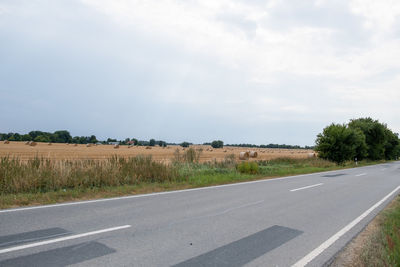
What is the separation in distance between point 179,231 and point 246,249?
1307 millimetres

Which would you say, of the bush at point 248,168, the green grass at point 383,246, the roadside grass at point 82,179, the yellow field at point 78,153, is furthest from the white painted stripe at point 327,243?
the bush at point 248,168

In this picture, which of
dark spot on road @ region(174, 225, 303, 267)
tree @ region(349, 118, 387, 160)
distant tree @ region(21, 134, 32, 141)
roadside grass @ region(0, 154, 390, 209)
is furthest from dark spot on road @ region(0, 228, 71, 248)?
distant tree @ region(21, 134, 32, 141)

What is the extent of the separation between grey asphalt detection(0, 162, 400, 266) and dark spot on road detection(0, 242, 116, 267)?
0.01 m

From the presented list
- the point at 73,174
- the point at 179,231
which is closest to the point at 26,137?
the point at 73,174

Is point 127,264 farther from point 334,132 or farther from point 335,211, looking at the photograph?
point 334,132

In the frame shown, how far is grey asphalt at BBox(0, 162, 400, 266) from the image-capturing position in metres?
3.77

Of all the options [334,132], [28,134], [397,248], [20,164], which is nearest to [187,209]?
[397,248]

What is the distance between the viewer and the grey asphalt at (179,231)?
3.77m

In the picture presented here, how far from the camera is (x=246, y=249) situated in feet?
14.0

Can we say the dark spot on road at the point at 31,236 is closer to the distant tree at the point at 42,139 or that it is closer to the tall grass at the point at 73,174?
the tall grass at the point at 73,174

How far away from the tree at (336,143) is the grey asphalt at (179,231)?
27.2 m

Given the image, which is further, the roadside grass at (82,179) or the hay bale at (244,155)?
the hay bale at (244,155)

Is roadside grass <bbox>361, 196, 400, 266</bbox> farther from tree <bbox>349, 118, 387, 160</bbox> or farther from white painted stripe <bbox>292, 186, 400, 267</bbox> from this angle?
tree <bbox>349, 118, 387, 160</bbox>

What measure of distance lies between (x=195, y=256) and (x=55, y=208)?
159 inches
